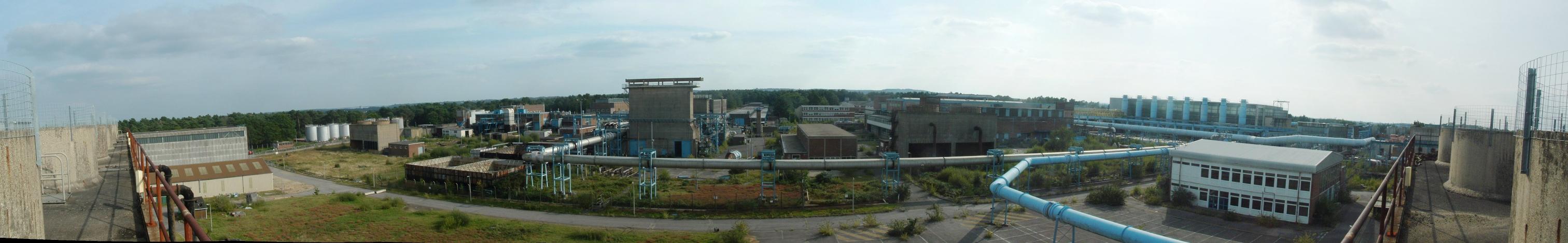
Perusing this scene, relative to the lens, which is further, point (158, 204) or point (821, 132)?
point (821, 132)

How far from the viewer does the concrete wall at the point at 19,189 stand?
16.9ft

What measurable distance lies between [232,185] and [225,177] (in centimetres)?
43

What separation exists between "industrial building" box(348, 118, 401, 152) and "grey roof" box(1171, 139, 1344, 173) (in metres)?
48.6

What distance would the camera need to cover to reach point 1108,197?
2123cm

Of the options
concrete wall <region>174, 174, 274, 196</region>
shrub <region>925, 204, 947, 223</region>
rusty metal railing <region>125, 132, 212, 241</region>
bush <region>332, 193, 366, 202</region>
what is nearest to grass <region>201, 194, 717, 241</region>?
bush <region>332, 193, 366, 202</region>

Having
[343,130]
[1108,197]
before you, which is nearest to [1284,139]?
[1108,197]

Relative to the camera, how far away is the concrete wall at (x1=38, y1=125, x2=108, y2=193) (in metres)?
8.52

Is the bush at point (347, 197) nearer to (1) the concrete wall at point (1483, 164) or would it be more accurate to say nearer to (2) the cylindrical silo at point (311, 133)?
(1) the concrete wall at point (1483, 164)

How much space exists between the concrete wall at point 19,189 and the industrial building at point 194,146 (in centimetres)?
2636

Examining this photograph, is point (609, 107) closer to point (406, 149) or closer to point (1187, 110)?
point (406, 149)

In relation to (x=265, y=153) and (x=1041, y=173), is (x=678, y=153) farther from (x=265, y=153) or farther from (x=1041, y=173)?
(x=265, y=153)

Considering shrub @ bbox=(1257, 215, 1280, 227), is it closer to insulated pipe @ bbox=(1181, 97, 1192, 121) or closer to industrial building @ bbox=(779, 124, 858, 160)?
industrial building @ bbox=(779, 124, 858, 160)

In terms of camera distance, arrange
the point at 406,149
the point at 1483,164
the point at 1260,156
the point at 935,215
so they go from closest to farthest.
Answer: the point at 1483,164
the point at 935,215
the point at 1260,156
the point at 406,149

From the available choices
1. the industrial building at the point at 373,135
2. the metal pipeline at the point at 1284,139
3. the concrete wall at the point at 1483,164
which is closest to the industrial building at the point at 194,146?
the industrial building at the point at 373,135
